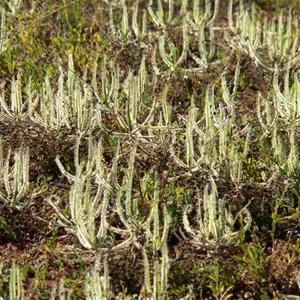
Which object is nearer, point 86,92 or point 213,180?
point 213,180

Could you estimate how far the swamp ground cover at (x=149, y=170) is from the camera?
3078 mm

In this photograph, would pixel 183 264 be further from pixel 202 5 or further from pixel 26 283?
pixel 202 5

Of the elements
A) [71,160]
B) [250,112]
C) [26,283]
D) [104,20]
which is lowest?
[26,283]

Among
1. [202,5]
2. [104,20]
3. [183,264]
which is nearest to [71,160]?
[183,264]

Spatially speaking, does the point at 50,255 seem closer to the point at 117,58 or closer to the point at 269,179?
the point at 269,179

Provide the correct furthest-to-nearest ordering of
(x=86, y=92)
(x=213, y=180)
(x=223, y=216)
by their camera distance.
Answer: (x=86, y=92)
(x=213, y=180)
(x=223, y=216)

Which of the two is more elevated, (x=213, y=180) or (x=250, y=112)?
(x=250, y=112)

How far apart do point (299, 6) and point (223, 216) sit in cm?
281

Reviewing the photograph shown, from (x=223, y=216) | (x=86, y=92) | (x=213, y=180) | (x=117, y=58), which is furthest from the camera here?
(x=117, y=58)

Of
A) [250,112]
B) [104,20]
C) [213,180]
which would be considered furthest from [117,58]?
[213,180]

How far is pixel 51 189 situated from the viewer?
366 centimetres

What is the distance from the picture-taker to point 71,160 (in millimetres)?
3824

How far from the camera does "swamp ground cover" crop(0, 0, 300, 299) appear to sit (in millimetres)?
3078

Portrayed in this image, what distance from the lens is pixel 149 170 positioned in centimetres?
362
